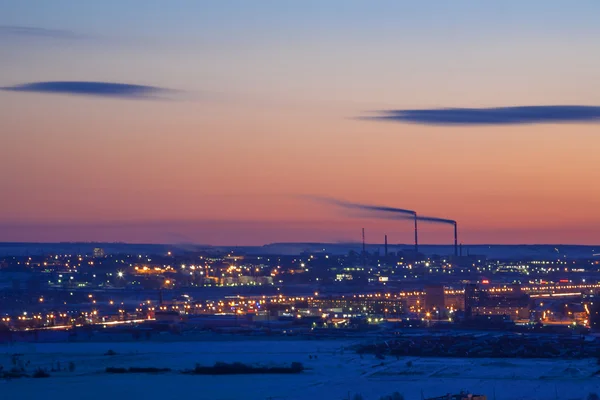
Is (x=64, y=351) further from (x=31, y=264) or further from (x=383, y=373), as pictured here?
(x=31, y=264)

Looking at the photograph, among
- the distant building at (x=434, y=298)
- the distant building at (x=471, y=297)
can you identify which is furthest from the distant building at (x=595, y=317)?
the distant building at (x=434, y=298)

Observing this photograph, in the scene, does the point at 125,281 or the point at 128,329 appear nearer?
the point at 128,329

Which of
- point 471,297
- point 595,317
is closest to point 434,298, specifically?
point 471,297

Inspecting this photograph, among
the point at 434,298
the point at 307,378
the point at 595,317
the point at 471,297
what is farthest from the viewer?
the point at 434,298

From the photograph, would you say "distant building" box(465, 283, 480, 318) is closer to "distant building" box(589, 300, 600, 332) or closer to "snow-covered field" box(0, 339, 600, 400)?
"distant building" box(589, 300, 600, 332)

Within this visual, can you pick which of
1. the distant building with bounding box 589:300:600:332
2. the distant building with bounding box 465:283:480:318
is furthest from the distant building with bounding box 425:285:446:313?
the distant building with bounding box 589:300:600:332

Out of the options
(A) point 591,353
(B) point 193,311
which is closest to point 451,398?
(A) point 591,353

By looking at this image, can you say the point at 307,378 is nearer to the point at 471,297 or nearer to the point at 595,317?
the point at 595,317

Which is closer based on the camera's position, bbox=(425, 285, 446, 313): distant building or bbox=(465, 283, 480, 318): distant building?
bbox=(465, 283, 480, 318): distant building
